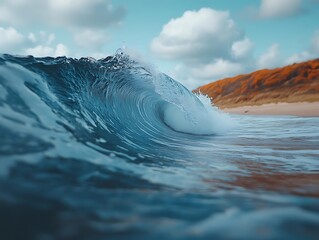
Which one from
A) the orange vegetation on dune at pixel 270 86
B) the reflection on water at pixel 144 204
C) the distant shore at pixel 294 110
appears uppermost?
the orange vegetation on dune at pixel 270 86

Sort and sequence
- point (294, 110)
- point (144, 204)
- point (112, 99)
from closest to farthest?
point (144, 204), point (112, 99), point (294, 110)

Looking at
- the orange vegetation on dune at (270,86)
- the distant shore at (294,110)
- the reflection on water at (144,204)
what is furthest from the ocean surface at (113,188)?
the orange vegetation on dune at (270,86)

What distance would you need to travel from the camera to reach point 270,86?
122 feet

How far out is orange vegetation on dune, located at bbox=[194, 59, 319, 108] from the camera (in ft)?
105

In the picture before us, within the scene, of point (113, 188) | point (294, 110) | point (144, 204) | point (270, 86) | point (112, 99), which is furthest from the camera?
point (270, 86)

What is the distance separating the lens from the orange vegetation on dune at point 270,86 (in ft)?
105

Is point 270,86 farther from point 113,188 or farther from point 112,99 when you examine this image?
point 113,188

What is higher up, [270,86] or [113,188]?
[270,86]

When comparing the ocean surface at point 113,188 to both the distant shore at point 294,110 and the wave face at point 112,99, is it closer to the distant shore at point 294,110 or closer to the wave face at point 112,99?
the wave face at point 112,99

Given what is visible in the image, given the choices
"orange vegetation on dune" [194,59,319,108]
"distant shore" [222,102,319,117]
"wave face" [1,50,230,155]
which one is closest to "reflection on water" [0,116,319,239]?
"wave face" [1,50,230,155]

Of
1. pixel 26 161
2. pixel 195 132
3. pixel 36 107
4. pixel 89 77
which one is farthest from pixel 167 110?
pixel 26 161

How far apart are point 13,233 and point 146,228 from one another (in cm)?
35

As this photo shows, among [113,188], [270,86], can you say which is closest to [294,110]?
[113,188]

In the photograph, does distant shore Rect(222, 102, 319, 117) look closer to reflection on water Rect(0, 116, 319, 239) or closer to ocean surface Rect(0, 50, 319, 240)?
ocean surface Rect(0, 50, 319, 240)
